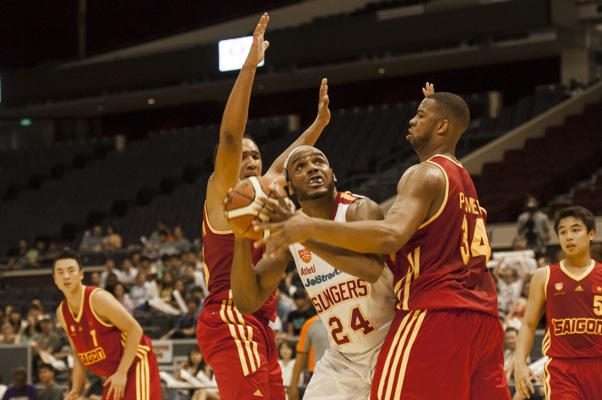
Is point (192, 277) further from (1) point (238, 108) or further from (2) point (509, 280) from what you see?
(1) point (238, 108)

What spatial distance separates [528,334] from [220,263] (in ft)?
6.58

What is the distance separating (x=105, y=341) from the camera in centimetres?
654

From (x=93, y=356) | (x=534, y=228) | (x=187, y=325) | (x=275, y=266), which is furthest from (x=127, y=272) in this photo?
(x=275, y=266)

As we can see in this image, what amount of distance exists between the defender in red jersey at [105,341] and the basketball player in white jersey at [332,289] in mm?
1836

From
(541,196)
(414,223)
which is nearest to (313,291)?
(414,223)

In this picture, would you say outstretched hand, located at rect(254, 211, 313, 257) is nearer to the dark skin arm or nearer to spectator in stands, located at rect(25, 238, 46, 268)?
the dark skin arm

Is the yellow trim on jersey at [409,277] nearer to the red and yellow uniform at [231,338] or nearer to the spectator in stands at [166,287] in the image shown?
the red and yellow uniform at [231,338]

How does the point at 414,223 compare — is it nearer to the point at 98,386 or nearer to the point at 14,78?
the point at 98,386

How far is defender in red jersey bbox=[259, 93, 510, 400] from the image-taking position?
13.1 feet

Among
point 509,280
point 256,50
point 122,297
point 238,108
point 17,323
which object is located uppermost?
point 256,50

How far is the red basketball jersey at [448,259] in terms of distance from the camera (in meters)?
4.04

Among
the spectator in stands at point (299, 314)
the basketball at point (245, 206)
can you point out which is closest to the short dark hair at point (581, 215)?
the basketball at point (245, 206)

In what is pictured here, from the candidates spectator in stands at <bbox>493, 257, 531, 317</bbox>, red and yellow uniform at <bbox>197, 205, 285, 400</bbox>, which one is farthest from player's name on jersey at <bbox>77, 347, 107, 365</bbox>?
spectator in stands at <bbox>493, 257, 531, 317</bbox>

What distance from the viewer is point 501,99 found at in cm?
2417
